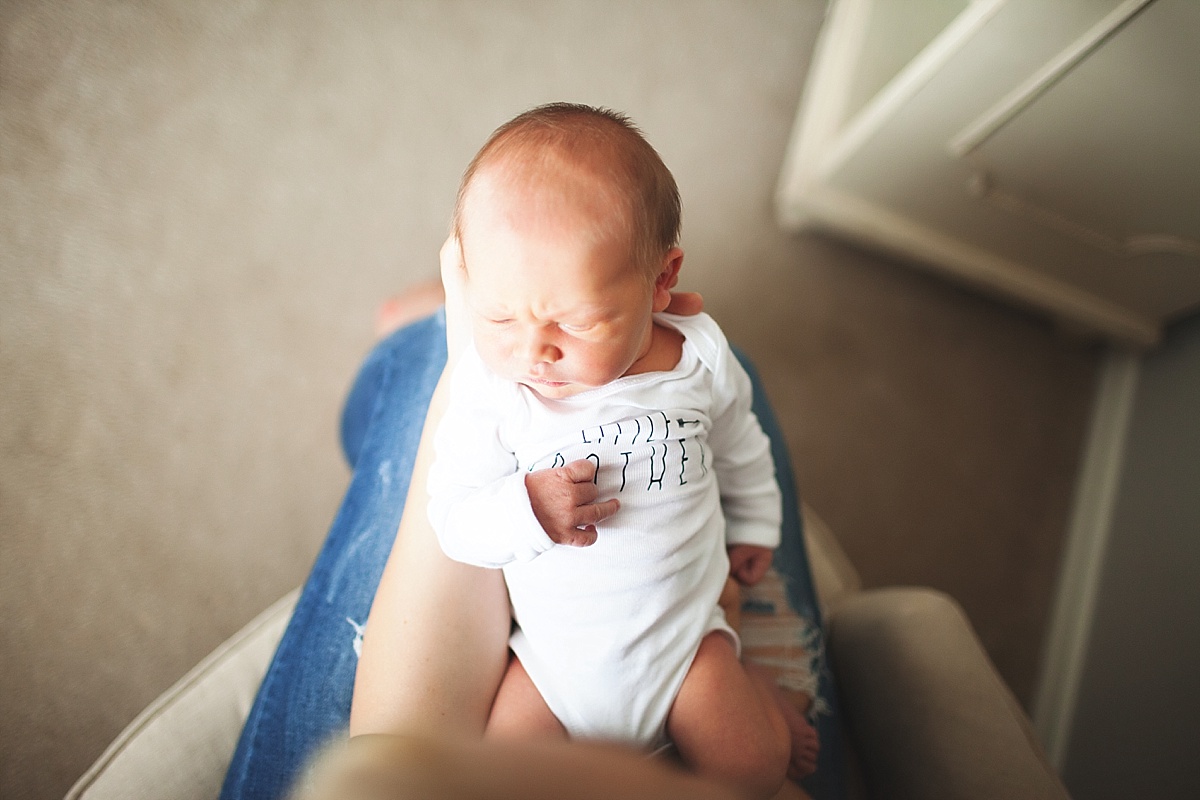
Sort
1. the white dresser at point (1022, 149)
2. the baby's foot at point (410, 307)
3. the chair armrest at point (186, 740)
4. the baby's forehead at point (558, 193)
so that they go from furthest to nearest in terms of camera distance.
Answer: the baby's foot at point (410, 307)
the white dresser at point (1022, 149)
the chair armrest at point (186, 740)
the baby's forehead at point (558, 193)

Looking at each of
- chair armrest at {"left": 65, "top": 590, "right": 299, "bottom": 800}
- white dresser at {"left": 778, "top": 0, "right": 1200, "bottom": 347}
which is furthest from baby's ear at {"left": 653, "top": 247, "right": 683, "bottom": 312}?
white dresser at {"left": 778, "top": 0, "right": 1200, "bottom": 347}

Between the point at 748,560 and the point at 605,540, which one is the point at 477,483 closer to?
the point at 605,540

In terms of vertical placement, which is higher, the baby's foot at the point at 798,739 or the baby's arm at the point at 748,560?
the baby's arm at the point at 748,560

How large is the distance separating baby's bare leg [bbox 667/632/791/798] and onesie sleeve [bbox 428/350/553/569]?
233 millimetres

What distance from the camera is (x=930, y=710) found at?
79cm

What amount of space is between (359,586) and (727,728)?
16.7 inches

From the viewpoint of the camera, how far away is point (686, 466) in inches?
28.9

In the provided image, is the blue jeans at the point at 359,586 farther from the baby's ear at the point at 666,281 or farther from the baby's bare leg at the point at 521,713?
the baby's ear at the point at 666,281

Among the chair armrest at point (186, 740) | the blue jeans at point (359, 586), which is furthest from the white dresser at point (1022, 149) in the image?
the chair armrest at point (186, 740)

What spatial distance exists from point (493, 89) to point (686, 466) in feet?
4.20

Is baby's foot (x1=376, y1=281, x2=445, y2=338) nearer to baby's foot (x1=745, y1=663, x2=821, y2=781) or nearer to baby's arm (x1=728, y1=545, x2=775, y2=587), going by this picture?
baby's arm (x1=728, y1=545, x2=775, y2=587)

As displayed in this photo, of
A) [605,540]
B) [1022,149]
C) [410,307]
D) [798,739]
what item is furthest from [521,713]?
[1022,149]

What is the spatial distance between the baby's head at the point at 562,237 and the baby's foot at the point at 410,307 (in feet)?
2.46

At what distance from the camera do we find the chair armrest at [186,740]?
2.26 ft
